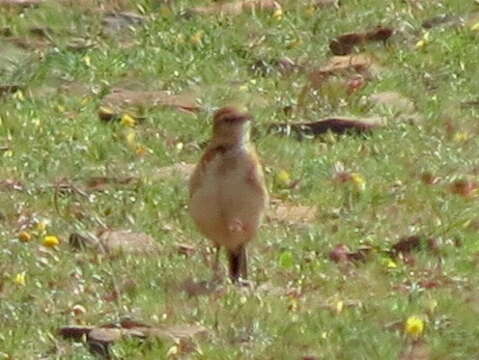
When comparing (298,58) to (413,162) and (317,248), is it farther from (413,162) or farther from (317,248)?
(317,248)

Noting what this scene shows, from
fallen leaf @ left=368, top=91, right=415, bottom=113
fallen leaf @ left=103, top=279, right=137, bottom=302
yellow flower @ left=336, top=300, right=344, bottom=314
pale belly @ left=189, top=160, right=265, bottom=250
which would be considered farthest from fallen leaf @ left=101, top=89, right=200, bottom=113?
yellow flower @ left=336, top=300, right=344, bottom=314

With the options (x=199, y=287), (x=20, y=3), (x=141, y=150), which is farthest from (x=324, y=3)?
(x=199, y=287)

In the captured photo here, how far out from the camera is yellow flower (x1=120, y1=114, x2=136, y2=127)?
43.5 ft

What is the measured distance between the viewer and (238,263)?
1041 cm

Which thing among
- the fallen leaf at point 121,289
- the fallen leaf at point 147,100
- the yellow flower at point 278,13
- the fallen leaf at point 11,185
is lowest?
the yellow flower at point 278,13

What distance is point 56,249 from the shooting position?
35.9ft

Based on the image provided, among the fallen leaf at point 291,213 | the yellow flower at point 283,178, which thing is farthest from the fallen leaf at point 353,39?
the fallen leaf at point 291,213

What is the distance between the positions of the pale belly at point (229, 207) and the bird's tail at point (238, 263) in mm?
68

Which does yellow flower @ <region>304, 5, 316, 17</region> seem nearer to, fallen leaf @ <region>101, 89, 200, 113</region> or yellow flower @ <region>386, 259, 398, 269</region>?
fallen leaf @ <region>101, 89, 200, 113</region>

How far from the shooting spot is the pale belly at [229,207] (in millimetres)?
10258

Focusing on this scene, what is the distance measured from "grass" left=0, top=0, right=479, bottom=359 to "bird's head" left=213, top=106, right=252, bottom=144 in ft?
2.02

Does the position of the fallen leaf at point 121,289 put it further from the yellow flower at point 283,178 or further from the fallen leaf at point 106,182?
the yellow flower at point 283,178

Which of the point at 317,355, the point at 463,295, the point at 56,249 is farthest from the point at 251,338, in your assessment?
the point at 56,249

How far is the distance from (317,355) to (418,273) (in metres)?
1.37
